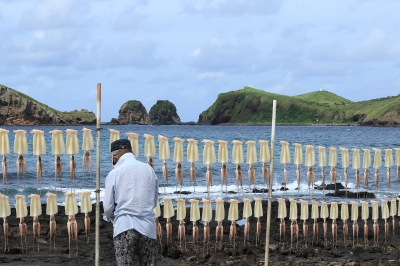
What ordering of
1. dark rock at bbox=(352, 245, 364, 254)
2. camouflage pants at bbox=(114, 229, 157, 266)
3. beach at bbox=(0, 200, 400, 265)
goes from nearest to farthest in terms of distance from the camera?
camouflage pants at bbox=(114, 229, 157, 266), beach at bbox=(0, 200, 400, 265), dark rock at bbox=(352, 245, 364, 254)

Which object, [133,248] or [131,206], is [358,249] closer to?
[133,248]

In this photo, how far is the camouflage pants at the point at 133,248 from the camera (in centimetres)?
807

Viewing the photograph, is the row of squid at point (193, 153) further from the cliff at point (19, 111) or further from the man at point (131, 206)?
the cliff at point (19, 111)

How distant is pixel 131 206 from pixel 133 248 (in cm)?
60

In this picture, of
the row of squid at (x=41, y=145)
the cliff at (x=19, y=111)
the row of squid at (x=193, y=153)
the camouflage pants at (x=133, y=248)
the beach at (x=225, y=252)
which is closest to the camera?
the camouflage pants at (x=133, y=248)

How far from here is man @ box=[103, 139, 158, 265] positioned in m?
7.94

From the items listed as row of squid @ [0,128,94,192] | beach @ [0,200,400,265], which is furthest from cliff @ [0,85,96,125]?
row of squid @ [0,128,94,192]

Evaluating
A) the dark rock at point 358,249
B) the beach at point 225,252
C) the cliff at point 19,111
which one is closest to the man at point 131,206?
the beach at point 225,252

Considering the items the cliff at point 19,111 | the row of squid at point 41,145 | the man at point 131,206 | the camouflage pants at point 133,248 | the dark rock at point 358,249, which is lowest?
the dark rock at point 358,249

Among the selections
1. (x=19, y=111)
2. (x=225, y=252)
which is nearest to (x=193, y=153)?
(x=225, y=252)

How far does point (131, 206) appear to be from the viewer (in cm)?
796

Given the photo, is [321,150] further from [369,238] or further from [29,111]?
[29,111]

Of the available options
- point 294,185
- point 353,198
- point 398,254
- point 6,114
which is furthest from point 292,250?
point 6,114

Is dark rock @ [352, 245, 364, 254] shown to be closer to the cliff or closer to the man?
the man
